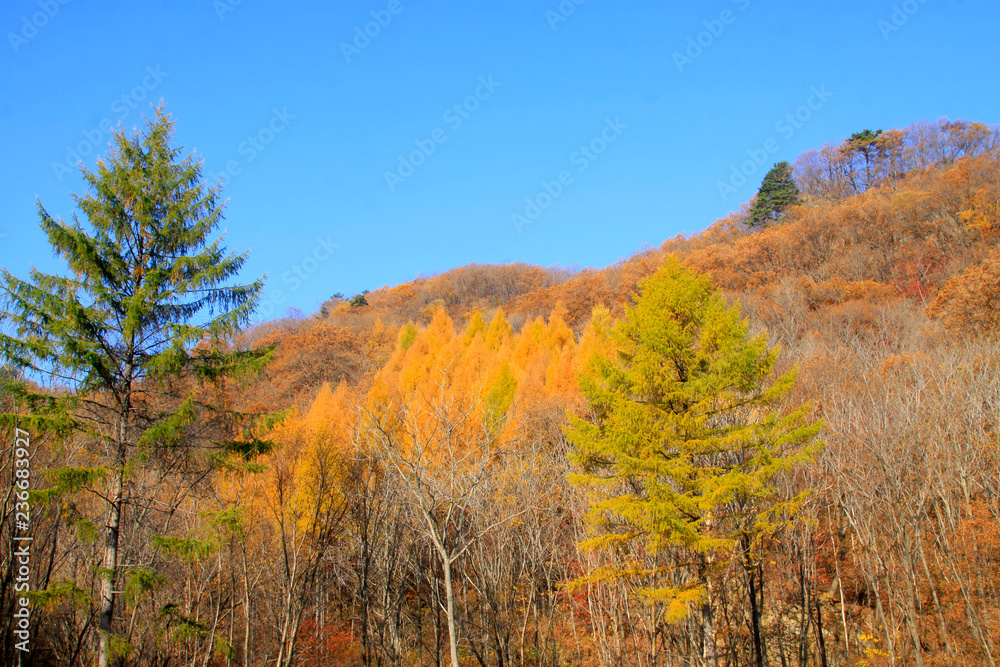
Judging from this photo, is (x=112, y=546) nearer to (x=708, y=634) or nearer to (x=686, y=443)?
(x=686, y=443)

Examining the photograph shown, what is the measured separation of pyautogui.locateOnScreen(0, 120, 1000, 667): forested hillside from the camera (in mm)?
8078

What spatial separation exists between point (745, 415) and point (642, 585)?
4172 millimetres

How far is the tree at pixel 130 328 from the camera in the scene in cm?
755

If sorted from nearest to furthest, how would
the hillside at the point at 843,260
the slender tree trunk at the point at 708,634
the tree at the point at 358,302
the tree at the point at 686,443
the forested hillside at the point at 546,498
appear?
the forested hillside at the point at 546,498, the tree at the point at 686,443, the slender tree trunk at the point at 708,634, the hillside at the point at 843,260, the tree at the point at 358,302

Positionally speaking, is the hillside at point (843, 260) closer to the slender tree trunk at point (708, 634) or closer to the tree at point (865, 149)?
the tree at point (865, 149)

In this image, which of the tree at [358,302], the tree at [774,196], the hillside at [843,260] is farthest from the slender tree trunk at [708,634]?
the tree at [358,302]

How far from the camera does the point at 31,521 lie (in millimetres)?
8445

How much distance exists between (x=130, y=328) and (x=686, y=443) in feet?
29.2

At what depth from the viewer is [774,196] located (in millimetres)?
44938

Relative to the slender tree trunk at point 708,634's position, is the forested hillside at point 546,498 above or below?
above

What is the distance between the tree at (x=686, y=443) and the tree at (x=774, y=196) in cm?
3734

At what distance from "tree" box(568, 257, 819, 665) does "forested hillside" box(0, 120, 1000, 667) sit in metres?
0.06

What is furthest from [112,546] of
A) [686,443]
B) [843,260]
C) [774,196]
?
[774,196]

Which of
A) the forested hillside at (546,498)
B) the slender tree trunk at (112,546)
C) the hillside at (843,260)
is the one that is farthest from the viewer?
the hillside at (843,260)
